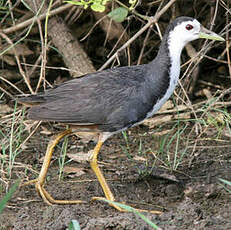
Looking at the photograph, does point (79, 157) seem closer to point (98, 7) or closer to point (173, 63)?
point (173, 63)

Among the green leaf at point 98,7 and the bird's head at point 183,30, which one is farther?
the bird's head at point 183,30

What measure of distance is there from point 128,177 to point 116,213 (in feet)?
2.23

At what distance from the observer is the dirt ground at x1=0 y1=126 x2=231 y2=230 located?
12.7 feet

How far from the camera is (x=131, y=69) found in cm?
467

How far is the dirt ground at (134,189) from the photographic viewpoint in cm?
387

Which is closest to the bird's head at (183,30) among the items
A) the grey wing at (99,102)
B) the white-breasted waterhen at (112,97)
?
the white-breasted waterhen at (112,97)

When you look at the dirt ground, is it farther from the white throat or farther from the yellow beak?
the yellow beak

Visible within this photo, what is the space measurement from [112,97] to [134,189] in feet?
2.62

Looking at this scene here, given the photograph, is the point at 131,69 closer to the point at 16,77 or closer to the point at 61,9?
the point at 61,9

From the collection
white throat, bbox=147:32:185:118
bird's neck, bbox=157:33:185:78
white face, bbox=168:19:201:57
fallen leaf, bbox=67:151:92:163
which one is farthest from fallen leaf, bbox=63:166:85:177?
white face, bbox=168:19:201:57

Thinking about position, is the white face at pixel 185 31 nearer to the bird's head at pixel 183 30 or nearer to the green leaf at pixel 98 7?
the bird's head at pixel 183 30

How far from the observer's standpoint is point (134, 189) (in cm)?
466

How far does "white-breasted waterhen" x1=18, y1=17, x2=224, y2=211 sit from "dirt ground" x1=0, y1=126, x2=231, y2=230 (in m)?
0.23

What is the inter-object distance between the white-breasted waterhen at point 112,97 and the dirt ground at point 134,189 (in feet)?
0.74
